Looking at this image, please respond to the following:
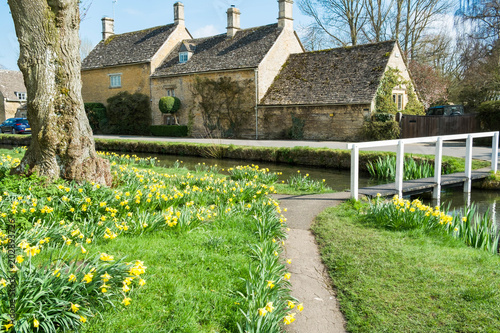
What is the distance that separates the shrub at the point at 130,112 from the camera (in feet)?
114

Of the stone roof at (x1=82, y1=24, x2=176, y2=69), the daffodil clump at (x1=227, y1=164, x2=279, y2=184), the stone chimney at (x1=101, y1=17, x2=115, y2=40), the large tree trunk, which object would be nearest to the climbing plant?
the stone roof at (x1=82, y1=24, x2=176, y2=69)

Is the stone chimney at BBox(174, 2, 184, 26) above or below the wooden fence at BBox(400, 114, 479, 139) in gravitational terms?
above

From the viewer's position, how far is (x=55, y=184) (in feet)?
23.8

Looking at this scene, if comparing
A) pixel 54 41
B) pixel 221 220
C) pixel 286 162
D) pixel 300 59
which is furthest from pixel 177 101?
pixel 221 220

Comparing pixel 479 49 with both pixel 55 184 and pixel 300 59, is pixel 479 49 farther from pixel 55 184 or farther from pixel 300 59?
pixel 55 184

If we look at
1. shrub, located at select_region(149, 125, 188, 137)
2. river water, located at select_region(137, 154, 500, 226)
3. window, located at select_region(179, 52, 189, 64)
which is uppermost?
window, located at select_region(179, 52, 189, 64)

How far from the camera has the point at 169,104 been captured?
3256 centimetres

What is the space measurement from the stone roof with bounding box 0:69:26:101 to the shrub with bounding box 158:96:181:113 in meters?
29.9

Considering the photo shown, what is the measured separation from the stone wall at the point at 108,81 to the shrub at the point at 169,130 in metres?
3.25

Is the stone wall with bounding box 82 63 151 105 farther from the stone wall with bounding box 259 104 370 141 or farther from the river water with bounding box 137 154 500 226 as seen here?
the river water with bounding box 137 154 500 226

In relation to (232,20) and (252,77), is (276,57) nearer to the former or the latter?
(252,77)

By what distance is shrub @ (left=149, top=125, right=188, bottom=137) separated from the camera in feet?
107

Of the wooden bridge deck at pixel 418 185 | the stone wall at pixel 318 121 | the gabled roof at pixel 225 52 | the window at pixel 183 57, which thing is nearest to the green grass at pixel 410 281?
the wooden bridge deck at pixel 418 185

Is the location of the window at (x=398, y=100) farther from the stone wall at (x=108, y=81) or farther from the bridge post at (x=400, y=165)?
the stone wall at (x=108, y=81)
